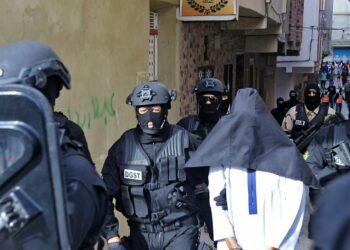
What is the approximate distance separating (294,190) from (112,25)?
10.7ft

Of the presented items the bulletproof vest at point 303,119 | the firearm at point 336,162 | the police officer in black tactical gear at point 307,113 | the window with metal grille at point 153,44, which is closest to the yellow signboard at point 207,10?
the window with metal grille at point 153,44

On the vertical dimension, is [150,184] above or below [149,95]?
below

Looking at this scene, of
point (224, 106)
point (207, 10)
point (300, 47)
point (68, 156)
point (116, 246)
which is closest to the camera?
point (68, 156)

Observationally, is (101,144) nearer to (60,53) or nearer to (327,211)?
(60,53)

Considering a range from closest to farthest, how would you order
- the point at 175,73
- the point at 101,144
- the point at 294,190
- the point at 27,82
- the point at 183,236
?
the point at 27,82, the point at 294,190, the point at 183,236, the point at 101,144, the point at 175,73

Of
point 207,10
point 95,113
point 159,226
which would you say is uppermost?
point 207,10

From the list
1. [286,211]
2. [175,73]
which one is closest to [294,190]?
[286,211]

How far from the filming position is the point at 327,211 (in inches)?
43.3

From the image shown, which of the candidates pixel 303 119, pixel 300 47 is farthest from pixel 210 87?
pixel 300 47

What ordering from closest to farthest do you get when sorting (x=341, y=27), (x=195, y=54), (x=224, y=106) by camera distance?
(x=224, y=106), (x=195, y=54), (x=341, y=27)

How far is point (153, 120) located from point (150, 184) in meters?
0.41

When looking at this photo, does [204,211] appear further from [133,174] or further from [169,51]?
[169,51]

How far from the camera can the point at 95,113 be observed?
5652mm

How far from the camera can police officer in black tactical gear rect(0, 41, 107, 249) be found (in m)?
1.71
